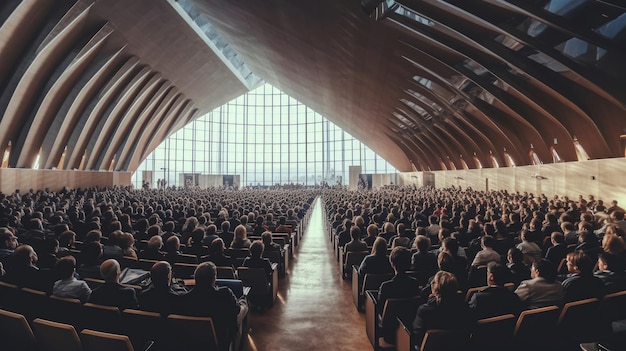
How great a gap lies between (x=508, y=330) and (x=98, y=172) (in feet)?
99.3

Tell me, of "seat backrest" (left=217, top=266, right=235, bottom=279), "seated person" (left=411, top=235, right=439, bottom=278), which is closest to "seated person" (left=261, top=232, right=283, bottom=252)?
"seat backrest" (left=217, top=266, right=235, bottom=279)

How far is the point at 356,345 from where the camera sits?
4387 mm

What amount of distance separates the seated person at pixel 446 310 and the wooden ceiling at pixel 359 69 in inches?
240

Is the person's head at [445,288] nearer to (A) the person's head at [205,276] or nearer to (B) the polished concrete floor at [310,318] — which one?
(B) the polished concrete floor at [310,318]

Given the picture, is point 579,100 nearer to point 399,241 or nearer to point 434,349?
point 399,241

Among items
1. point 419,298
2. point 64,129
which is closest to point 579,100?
point 419,298

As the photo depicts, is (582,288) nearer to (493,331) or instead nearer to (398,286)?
(493,331)

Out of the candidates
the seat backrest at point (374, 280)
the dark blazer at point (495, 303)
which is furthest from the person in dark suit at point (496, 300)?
the seat backrest at point (374, 280)

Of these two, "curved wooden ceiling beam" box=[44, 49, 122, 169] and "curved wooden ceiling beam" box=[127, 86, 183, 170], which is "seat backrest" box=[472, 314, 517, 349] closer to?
"curved wooden ceiling beam" box=[44, 49, 122, 169]

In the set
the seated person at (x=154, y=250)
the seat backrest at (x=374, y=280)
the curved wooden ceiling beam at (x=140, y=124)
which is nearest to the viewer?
the seat backrest at (x=374, y=280)

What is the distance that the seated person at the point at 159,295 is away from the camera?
342 cm

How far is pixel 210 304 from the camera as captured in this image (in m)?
3.45

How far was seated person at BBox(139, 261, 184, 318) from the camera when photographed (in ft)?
11.2

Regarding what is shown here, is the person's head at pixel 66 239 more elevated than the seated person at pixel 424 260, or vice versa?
the person's head at pixel 66 239
